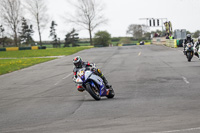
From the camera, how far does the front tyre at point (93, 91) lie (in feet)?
34.9

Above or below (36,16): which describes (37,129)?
below

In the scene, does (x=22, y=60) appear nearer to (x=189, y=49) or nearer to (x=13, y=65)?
(x=13, y=65)

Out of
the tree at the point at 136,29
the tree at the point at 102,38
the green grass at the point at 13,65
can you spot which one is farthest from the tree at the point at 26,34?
the green grass at the point at 13,65

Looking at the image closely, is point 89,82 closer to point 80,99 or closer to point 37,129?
point 80,99

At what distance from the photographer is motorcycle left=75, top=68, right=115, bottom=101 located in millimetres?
10727

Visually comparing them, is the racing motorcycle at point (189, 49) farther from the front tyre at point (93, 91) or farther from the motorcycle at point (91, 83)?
the front tyre at point (93, 91)

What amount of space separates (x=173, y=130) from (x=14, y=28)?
76.0 m

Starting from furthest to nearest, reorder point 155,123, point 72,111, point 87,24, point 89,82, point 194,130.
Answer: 1. point 87,24
2. point 89,82
3. point 72,111
4. point 155,123
5. point 194,130

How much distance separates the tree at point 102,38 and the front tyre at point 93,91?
266ft

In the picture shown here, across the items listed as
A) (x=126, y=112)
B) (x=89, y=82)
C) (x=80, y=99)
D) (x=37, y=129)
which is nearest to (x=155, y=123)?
(x=126, y=112)

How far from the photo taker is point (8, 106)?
Answer: 11.4 metres

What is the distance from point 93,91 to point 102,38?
268ft

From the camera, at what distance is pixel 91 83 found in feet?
35.5

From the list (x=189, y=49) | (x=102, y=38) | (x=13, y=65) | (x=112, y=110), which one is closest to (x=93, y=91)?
(x=112, y=110)
